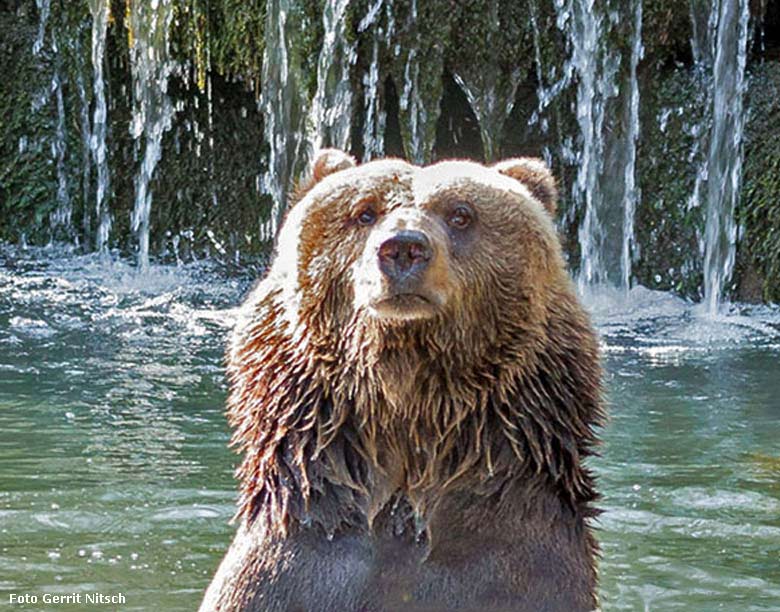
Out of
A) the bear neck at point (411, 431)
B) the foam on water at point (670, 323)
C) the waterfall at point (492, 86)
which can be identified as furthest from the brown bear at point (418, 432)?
the waterfall at point (492, 86)

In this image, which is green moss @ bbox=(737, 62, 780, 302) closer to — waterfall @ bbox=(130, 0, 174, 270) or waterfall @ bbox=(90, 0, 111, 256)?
waterfall @ bbox=(130, 0, 174, 270)

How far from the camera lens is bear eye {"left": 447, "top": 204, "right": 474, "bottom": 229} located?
13.8 feet

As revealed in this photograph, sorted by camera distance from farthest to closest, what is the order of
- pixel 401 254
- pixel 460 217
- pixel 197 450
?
1. pixel 197 450
2. pixel 460 217
3. pixel 401 254

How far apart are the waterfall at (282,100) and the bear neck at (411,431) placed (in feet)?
35.5

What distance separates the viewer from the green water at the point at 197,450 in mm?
6000

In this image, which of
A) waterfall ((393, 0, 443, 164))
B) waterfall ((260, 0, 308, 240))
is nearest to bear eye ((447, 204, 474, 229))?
waterfall ((393, 0, 443, 164))

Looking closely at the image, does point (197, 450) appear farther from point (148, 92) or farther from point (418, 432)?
point (148, 92)

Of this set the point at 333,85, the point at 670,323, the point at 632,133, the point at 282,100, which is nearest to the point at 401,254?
the point at 670,323

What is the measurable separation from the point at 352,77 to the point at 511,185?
10.5 metres

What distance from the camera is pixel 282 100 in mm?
15164

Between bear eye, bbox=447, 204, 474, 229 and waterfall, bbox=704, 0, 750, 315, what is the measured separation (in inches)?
372

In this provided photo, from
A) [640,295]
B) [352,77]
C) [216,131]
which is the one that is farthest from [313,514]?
[216,131]

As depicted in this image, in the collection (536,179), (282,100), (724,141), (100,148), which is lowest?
(536,179)

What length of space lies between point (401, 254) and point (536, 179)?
2.73 ft
